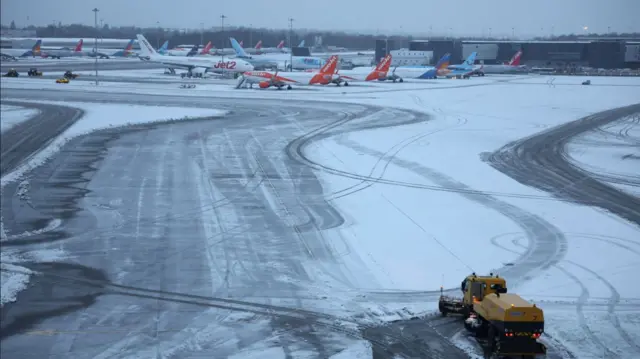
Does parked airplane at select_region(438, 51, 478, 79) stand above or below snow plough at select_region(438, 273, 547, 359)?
above

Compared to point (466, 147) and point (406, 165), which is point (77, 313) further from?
point (466, 147)

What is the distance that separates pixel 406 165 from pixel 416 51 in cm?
10615

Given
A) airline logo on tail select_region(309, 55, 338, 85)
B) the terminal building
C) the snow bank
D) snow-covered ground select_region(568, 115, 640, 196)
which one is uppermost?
the terminal building

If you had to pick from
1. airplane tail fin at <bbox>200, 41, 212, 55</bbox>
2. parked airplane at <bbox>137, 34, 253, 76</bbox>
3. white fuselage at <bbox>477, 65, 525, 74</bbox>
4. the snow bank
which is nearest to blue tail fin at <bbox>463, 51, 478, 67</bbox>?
white fuselage at <bbox>477, 65, 525, 74</bbox>

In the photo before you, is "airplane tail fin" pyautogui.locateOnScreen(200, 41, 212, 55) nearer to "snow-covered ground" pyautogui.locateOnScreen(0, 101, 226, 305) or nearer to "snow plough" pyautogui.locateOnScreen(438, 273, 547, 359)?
"snow-covered ground" pyautogui.locateOnScreen(0, 101, 226, 305)

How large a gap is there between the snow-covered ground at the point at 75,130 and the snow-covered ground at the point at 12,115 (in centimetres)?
334

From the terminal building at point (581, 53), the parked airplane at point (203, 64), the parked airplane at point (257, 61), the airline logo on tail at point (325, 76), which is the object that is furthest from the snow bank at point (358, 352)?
the parked airplane at point (257, 61)

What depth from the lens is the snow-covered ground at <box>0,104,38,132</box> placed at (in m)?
41.1

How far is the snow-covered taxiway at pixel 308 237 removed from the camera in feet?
48.3

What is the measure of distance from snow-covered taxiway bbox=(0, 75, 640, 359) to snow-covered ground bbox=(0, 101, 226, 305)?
0.70ft

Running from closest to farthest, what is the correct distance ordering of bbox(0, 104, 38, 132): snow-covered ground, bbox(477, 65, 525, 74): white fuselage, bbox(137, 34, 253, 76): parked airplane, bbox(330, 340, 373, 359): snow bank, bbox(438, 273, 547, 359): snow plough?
bbox(438, 273, 547, 359): snow plough → bbox(330, 340, 373, 359): snow bank → bbox(0, 104, 38, 132): snow-covered ground → bbox(137, 34, 253, 76): parked airplane → bbox(477, 65, 525, 74): white fuselage

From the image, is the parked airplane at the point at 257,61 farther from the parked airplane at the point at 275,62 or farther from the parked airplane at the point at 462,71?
the parked airplane at the point at 462,71

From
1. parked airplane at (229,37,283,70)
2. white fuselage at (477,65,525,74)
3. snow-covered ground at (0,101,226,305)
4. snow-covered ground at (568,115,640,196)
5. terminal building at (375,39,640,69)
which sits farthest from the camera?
parked airplane at (229,37,283,70)

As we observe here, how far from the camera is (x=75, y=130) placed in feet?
145
